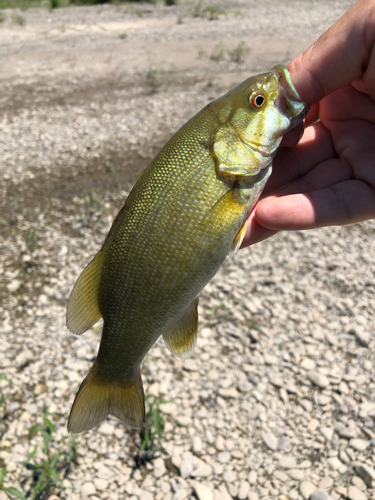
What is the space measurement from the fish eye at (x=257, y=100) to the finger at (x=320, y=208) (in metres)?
0.62

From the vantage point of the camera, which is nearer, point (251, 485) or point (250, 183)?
point (250, 183)

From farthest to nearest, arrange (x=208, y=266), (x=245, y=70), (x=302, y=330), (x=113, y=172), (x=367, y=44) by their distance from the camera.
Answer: (x=245, y=70)
(x=113, y=172)
(x=302, y=330)
(x=367, y=44)
(x=208, y=266)

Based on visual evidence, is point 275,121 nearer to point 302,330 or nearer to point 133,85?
point 302,330

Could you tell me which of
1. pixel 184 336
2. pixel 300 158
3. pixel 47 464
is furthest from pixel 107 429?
pixel 300 158

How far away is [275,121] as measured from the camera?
231cm

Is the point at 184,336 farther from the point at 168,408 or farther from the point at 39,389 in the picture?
the point at 39,389

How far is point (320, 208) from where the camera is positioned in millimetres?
2707

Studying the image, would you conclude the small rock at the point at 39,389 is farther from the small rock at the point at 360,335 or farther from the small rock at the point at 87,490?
the small rock at the point at 360,335

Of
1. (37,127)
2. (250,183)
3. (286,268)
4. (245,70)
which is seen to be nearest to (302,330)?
(286,268)

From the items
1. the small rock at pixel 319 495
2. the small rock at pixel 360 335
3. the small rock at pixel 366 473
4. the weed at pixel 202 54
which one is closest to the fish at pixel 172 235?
the small rock at pixel 319 495

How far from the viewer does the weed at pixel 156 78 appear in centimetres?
998

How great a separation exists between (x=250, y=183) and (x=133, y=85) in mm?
8920

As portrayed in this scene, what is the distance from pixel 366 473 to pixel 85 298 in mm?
2709

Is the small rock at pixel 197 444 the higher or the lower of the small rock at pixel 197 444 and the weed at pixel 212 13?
the lower
